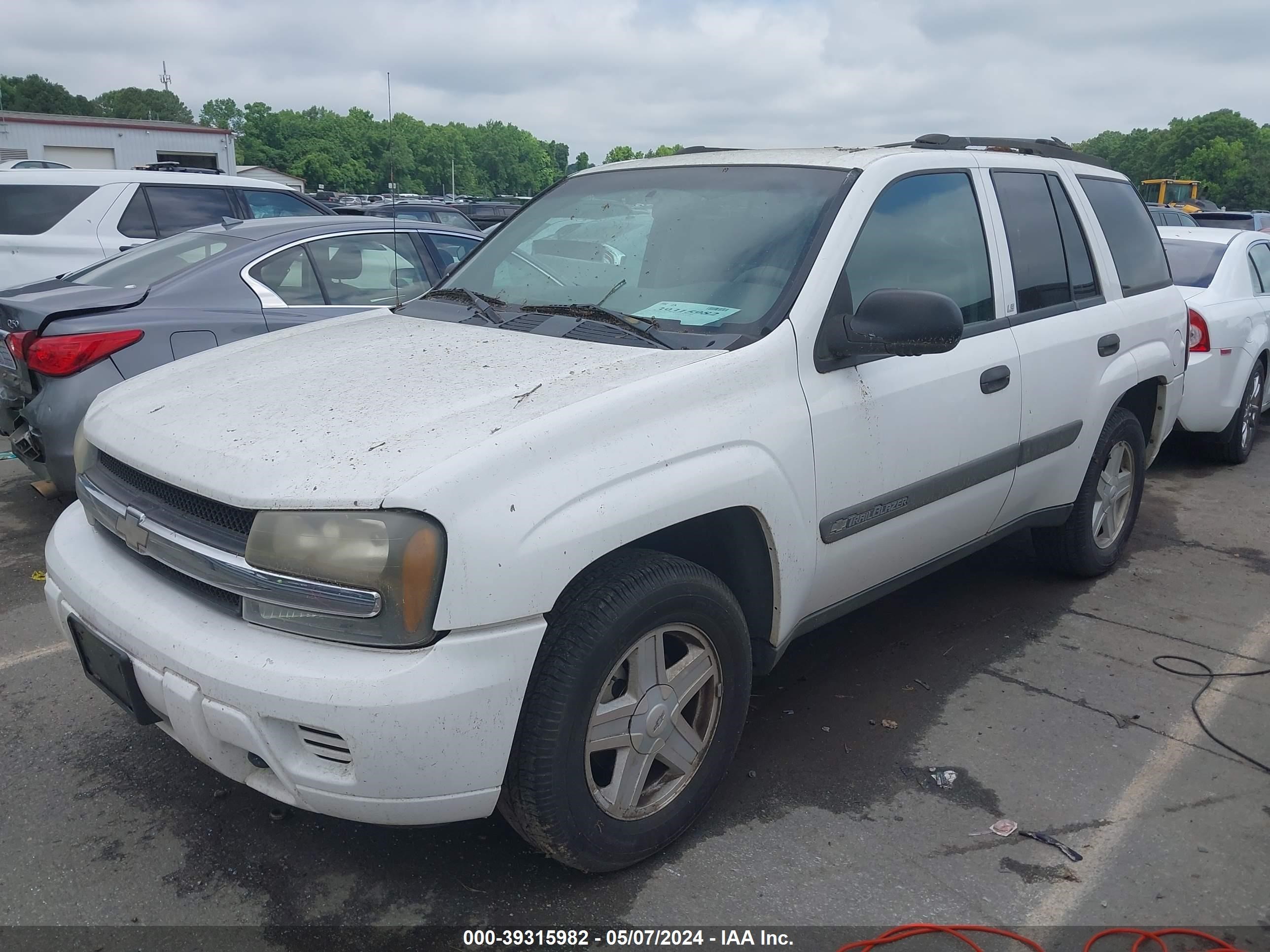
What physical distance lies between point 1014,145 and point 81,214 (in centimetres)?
725

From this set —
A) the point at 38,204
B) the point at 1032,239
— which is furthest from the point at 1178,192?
the point at 1032,239

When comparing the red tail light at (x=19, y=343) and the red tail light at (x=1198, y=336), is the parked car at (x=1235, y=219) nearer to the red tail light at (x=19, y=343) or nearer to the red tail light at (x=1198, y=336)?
the red tail light at (x=1198, y=336)

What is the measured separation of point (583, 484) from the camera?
227cm

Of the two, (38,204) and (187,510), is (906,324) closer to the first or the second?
(187,510)

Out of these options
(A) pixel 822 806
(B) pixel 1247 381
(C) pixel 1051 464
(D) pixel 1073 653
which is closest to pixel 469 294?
(A) pixel 822 806

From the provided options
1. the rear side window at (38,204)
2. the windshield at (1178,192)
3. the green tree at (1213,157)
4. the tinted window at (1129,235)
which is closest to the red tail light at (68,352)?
the rear side window at (38,204)

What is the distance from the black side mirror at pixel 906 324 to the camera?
9.07 feet

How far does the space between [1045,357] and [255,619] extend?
2897mm

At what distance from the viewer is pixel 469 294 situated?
3.58 metres

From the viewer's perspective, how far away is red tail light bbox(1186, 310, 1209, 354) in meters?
6.41

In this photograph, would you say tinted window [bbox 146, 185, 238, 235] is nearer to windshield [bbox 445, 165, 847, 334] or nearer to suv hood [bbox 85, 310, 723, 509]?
windshield [bbox 445, 165, 847, 334]

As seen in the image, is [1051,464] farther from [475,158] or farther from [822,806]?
[475,158]

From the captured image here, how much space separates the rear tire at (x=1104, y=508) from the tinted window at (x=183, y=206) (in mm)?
6676

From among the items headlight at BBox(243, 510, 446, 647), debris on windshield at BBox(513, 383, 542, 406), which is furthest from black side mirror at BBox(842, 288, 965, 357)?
headlight at BBox(243, 510, 446, 647)
